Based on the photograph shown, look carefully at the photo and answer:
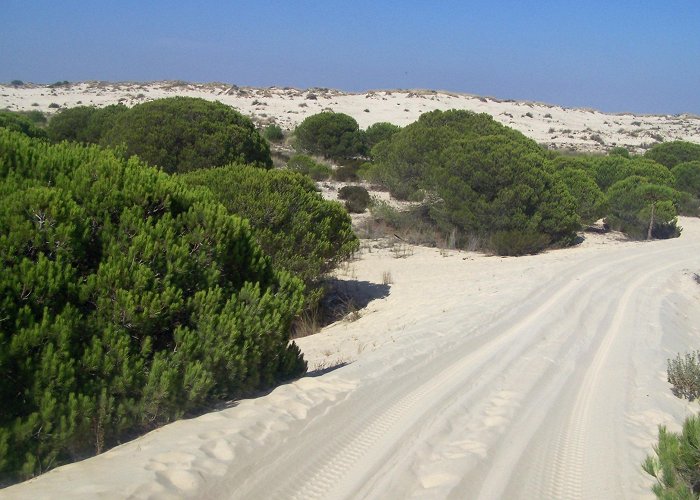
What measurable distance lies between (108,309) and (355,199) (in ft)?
65.2

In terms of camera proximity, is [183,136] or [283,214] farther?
[183,136]

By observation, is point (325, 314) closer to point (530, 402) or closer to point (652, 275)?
point (530, 402)

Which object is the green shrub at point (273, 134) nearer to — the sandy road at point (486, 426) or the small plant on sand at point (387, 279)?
the small plant on sand at point (387, 279)

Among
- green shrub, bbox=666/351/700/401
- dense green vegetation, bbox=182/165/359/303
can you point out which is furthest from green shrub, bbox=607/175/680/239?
green shrub, bbox=666/351/700/401

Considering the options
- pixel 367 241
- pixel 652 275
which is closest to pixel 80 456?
pixel 652 275

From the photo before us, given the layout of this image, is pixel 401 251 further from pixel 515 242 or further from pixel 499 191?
pixel 499 191

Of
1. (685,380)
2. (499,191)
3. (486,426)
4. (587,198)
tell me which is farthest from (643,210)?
(486,426)

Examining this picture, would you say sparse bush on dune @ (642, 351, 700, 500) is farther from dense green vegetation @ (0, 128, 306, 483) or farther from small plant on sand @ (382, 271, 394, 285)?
small plant on sand @ (382, 271, 394, 285)

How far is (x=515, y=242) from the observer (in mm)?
18625

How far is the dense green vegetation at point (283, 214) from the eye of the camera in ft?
34.9

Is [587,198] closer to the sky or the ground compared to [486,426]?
closer to the sky

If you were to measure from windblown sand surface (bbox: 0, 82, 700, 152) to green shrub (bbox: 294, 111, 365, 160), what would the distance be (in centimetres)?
1442

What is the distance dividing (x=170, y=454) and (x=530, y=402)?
11.3 feet

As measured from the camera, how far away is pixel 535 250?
19188 millimetres
